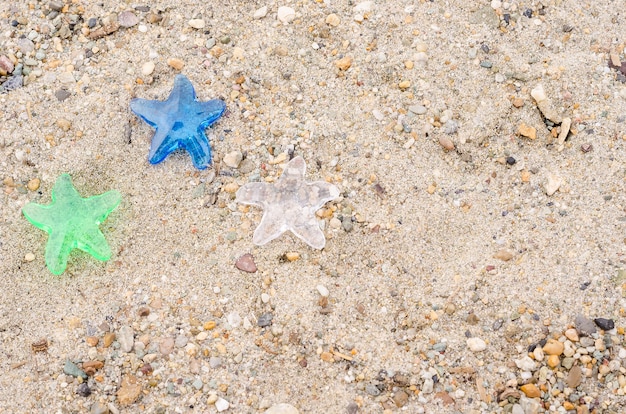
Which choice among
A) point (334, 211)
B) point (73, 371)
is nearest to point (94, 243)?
point (73, 371)

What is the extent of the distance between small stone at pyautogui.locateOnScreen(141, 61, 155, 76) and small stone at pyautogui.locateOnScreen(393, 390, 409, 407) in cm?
227

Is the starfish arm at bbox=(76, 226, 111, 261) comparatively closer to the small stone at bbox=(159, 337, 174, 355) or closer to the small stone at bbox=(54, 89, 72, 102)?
the small stone at bbox=(159, 337, 174, 355)

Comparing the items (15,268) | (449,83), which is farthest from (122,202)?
(449,83)

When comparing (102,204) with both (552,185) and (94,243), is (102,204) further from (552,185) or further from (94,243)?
(552,185)

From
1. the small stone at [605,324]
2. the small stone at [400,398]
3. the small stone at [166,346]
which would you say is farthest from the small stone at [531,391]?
the small stone at [166,346]

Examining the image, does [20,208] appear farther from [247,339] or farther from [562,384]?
[562,384]

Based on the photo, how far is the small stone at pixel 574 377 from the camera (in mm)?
3137

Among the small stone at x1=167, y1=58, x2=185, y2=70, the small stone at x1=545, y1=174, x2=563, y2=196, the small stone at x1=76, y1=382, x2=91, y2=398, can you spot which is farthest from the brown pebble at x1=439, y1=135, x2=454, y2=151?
the small stone at x1=76, y1=382, x2=91, y2=398

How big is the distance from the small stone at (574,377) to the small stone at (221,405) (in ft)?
5.31

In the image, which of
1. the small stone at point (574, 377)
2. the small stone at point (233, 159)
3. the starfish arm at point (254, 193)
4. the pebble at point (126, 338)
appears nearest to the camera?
the small stone at point (574, 377)

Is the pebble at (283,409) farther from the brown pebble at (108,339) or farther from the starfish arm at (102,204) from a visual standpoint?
the starfish arm at (102,204)

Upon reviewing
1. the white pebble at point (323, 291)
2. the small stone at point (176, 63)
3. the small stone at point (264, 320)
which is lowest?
the small stone at point (264, 320)

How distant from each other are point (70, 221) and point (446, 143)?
205 centimetres

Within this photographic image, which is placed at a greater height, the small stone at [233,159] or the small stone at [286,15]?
the small stone at [286,15]
